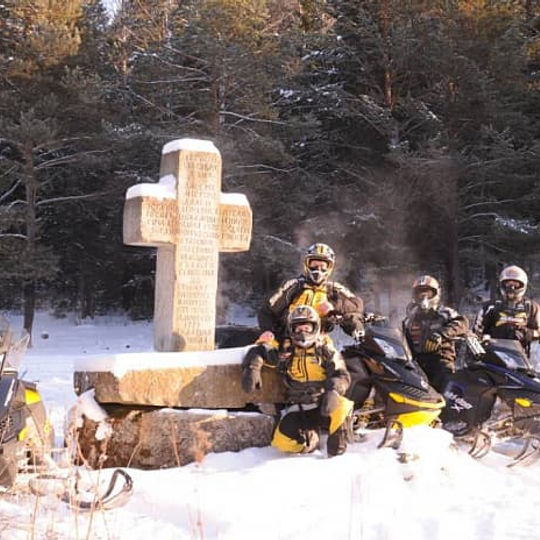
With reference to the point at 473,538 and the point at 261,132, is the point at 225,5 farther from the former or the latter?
the point at 473,538

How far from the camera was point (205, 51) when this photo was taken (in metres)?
16.3

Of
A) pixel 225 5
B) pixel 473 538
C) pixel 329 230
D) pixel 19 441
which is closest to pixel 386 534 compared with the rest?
pixel 473 538

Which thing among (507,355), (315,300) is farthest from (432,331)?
(315,300)

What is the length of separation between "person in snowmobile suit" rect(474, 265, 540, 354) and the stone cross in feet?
7.87

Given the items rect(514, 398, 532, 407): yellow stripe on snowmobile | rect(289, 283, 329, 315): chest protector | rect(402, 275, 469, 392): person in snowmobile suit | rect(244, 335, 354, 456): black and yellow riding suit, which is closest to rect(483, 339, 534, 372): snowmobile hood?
rect(514, 398, 532, 407): yellow stripe on snowmobile

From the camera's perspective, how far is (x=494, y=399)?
5441mm

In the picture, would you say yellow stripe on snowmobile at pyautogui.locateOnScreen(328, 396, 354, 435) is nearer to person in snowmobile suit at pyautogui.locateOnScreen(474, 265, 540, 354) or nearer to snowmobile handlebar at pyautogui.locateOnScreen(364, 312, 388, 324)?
snowmobile handlebar at pyautogui.locateOnScreen(364, 312, 388, 324)

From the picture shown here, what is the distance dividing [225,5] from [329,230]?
5.68 m

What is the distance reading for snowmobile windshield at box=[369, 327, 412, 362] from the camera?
5254 millimetres

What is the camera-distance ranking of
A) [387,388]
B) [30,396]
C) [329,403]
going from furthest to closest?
[387,388], [329,403], [30,396]

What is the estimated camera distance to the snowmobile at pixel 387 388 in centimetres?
503

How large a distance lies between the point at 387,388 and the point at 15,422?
2.50 metres

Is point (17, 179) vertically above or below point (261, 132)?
below

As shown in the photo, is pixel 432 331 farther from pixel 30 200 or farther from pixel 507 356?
pixel 30 200
